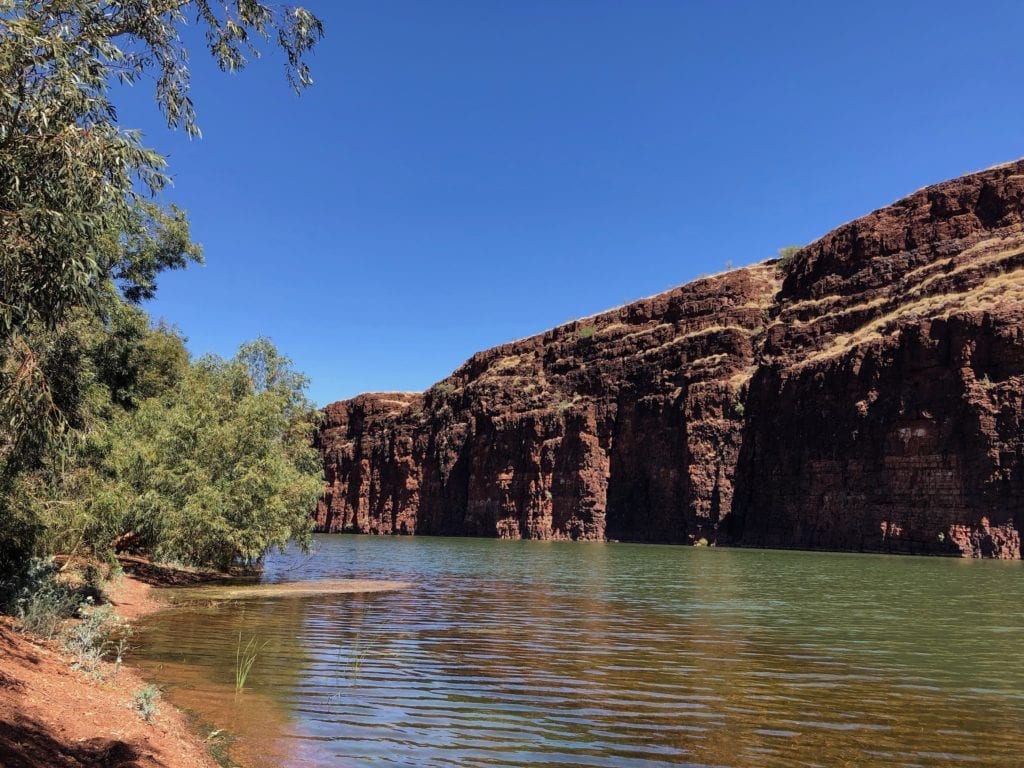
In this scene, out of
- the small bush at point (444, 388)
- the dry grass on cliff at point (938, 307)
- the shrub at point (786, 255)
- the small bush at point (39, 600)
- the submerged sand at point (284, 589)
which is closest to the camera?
the small bush at point (39, 600)

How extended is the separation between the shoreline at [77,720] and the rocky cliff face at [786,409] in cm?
5043

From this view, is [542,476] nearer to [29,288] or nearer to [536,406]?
[536,406]

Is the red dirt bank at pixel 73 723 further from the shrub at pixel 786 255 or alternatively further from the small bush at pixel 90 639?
the shrub at pixel 786 255

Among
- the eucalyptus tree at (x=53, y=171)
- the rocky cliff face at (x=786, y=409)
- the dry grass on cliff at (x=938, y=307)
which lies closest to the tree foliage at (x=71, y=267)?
the eucalyptus tree at (x=53, y=171)

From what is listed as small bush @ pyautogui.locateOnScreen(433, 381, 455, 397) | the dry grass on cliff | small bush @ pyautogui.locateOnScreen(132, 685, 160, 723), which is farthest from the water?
small bush @ pyautogui.locateOnScreen(433, 381, 455, 397)

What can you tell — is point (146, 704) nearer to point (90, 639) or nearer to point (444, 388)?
point (90, 639)

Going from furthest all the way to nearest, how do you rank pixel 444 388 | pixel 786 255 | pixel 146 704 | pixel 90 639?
pixel 444 388 → pixel 786 255 → pixel 90 639 → pixel 146 704

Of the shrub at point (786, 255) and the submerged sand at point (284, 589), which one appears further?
the shrub at point (786, 255)

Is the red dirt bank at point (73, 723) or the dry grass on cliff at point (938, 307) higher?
the dry grass on cliff at point (938, 307)

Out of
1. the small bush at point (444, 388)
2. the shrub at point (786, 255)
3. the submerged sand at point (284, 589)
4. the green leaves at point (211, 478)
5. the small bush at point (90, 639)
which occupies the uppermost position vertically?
the shrub at point (786, 255)

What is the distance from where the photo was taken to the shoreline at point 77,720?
5.61 meters

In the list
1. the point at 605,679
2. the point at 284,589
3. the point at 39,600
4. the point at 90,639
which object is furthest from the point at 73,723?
the point at 284,589

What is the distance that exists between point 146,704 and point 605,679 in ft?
19.4

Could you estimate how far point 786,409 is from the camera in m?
63.6
